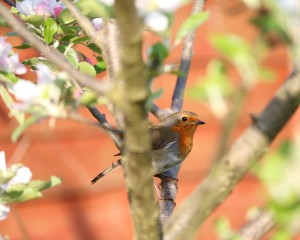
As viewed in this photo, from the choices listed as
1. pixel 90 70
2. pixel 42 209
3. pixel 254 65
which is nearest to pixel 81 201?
pixel 42 209

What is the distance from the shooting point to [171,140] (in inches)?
118

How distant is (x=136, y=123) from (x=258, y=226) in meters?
0.23

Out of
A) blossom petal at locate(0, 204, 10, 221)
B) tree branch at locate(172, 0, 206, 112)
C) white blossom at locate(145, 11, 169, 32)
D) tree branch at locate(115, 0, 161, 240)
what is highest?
tree branch at locate(172, 0, 206, 112)

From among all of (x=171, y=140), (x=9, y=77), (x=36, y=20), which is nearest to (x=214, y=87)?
(x=9, y=77)

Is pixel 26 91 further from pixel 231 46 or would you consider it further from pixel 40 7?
pixel 40 7

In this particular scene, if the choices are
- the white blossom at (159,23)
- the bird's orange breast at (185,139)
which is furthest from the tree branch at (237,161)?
the bird's orange breast at (185,139)

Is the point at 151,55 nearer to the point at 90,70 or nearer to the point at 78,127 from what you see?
the point at 90,70

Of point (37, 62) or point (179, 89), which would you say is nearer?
point (37, 62)

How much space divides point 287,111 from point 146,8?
19cm

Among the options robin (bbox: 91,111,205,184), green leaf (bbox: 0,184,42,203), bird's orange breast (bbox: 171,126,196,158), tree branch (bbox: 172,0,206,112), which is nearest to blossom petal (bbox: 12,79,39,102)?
green leaf (bbox: 0,184,42,203)

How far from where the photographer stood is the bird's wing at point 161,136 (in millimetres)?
2922

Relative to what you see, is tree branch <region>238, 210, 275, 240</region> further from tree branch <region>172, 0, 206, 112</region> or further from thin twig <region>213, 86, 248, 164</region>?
tree branch <region>172, 0, 206, 112</region>

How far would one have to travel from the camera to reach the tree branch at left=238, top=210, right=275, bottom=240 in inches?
33.7

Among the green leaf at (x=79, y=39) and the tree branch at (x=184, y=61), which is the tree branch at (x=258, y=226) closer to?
the green leaf at (x=79, y=39)
